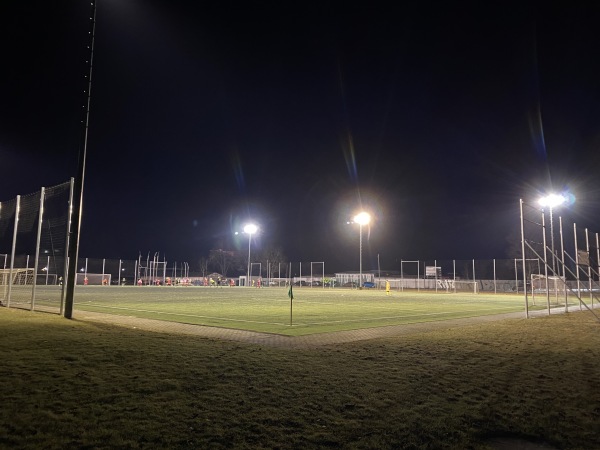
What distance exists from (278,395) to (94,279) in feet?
236

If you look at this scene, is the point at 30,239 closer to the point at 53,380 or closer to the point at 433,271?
the point at 53,380

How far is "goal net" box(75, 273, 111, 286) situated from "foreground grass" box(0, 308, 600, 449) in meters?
64.1

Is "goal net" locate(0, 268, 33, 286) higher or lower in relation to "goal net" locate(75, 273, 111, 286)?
higher

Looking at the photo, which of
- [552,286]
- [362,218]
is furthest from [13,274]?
[362,218]

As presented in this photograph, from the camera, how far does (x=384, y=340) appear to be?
35.4ft

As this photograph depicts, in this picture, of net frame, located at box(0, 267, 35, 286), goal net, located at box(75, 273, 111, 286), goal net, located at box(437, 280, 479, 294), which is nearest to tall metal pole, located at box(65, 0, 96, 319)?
net frame, located at box(0, 267, 35, 286)

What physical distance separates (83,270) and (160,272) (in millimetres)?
24604

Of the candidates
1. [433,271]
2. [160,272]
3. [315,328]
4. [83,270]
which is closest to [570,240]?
[315,328]

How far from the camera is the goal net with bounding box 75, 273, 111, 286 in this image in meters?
67.1

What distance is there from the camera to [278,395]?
5609 mm

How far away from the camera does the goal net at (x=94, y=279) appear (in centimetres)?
6706

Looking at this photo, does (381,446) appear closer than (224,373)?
Yes

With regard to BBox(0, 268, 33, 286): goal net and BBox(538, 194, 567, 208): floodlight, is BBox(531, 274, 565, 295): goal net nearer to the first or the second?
BBox(538, 194, 567, 208): floodlight

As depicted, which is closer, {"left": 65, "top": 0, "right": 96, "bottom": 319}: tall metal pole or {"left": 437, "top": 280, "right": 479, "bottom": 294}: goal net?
{"left": 65, "top": 0, "right": 96, "bottom": 319}: tall metal pole
